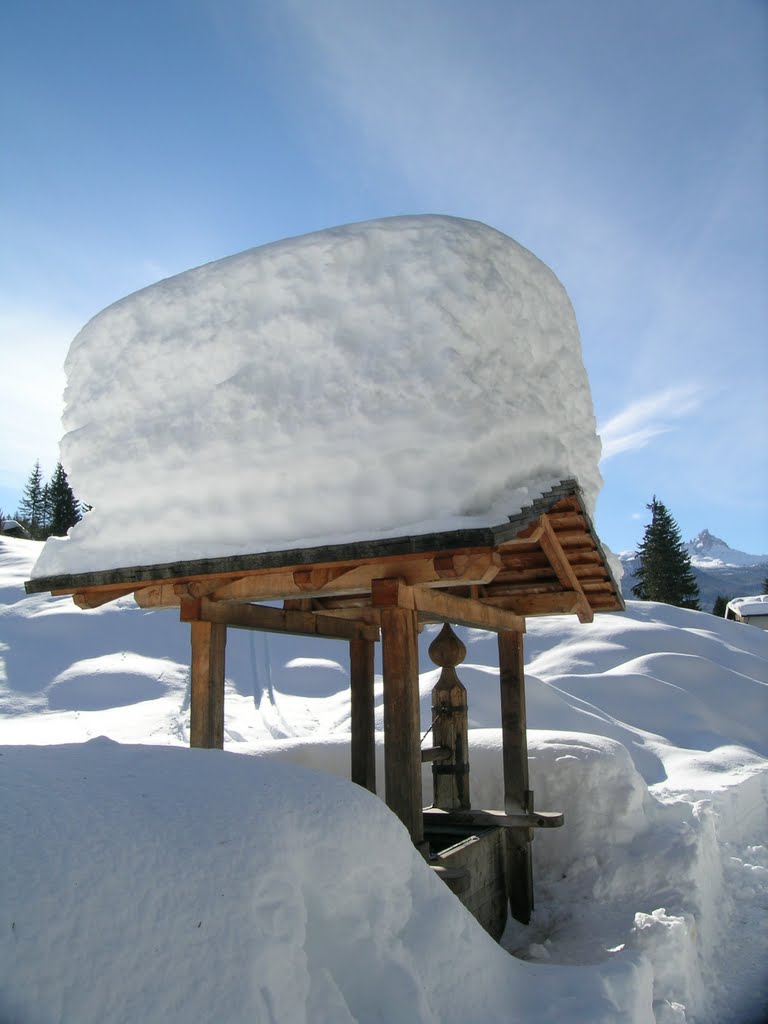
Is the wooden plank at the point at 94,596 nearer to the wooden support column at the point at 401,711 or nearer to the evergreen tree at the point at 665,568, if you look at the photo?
the wooden support column at the point at 401,711

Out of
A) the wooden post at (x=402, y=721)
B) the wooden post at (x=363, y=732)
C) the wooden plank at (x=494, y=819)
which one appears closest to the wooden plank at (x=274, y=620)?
the wooden post at (x=363, y=732)

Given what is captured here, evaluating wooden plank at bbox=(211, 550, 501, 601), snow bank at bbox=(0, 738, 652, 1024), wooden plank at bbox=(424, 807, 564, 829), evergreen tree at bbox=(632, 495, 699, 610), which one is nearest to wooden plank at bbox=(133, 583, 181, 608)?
wooden plank at bbox=(211, 550, 501, 601)

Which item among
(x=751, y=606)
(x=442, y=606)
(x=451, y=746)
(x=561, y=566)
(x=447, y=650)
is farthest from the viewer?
(x=751, y=606)

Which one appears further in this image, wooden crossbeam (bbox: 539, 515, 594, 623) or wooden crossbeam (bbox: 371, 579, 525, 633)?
wooden crossbeam (bbox: 539, 515, 594, 623)

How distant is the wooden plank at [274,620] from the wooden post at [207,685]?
105 mm

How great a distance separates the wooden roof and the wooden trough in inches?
0.4

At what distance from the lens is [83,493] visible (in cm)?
586

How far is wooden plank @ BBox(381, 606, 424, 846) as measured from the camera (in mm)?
4910

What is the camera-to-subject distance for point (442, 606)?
5.67 metres

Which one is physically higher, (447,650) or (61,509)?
(61,509)

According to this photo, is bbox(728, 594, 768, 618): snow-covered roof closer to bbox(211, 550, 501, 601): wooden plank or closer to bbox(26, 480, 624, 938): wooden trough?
bbox(26, 480, 624, 938): wooden trough

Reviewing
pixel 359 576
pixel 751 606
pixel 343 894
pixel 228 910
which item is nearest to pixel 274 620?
pixel 359 576

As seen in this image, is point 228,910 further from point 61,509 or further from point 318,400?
point 61,509

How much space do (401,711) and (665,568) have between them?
32.3 metres
